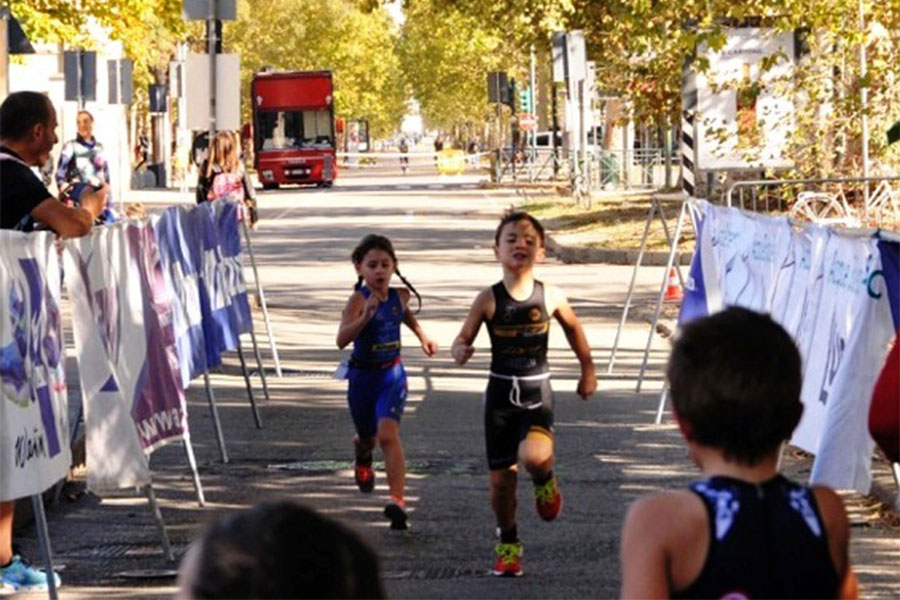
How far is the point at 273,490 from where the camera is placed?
11.6 meters

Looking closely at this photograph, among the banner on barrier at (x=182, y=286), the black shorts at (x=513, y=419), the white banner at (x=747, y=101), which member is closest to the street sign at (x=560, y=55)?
the white banner at (x=747, y=101)

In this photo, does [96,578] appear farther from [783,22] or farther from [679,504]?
[783,22]

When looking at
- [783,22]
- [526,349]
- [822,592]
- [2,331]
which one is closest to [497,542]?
[526,349]

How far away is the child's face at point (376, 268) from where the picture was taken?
10344 millimetres

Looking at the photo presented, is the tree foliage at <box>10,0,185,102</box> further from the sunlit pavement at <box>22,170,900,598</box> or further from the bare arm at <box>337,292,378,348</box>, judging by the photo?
the bare arm at <box>337,292,378,348</box>

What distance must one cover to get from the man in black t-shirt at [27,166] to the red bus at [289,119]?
2334 inches

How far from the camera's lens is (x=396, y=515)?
10117 millimetres

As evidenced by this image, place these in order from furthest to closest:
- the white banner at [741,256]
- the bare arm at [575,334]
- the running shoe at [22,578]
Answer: the white banner at [741,256]
the bare arm at [575,334]
the running shoe at [22,578]

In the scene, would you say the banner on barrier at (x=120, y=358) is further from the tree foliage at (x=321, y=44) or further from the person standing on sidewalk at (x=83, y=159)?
the tree foliage at (x=321, y=44)

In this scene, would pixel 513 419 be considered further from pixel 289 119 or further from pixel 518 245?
pixel 289 119

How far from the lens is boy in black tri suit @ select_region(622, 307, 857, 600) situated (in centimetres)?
368

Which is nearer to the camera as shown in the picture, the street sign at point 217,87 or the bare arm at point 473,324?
the bare arm at point 473,324

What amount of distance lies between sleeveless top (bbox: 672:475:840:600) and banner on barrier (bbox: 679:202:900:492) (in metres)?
4.19

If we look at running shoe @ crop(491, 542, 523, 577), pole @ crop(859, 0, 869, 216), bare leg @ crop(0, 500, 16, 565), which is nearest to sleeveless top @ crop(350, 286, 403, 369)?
running shoe @ crop(491, 542, 523, 577)
